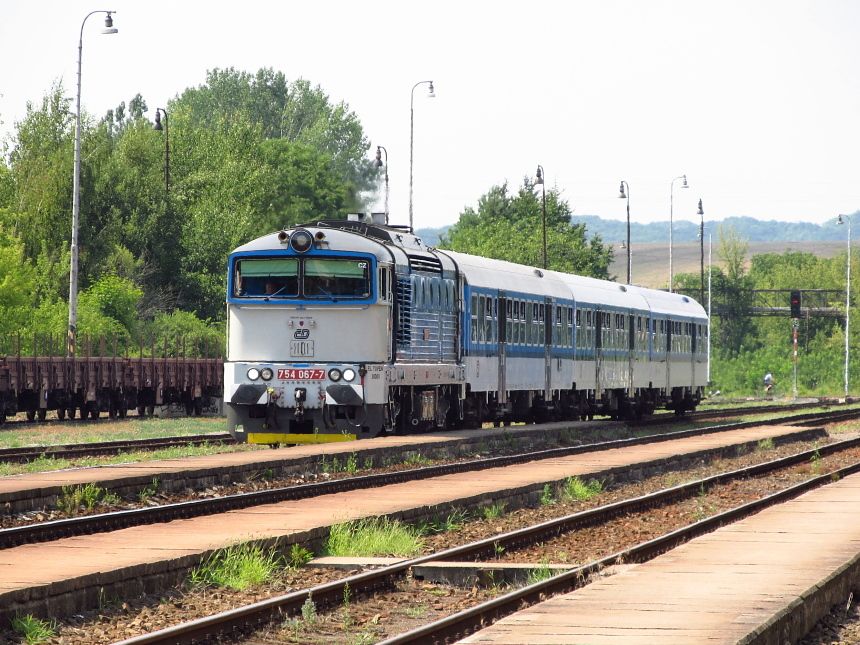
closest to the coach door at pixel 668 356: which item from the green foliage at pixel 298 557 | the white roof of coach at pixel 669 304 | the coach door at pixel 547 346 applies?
the white roof of coach at pixel 669 304

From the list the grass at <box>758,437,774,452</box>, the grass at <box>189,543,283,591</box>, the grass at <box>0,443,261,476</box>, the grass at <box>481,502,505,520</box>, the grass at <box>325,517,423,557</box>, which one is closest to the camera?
the grass at <box>189,543,283,591</box>

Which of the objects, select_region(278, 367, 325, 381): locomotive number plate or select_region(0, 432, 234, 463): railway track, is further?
select_region(278, 367, 325, 381): locomotive number plate

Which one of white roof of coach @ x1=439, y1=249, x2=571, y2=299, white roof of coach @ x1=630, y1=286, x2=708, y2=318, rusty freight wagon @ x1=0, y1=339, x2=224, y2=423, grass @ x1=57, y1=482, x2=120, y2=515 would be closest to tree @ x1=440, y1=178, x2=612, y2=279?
white roof of coach @ x1=630, y1=286, x2=708, y2=318

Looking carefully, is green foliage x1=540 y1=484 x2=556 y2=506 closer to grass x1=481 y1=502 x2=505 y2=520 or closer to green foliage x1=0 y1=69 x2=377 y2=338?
grass x1=481 y1=502 x2=505 y2=520

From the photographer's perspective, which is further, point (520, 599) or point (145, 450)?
point (145, 450)

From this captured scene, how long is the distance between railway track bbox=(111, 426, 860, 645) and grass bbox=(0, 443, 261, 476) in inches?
311

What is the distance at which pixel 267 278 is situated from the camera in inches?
1070

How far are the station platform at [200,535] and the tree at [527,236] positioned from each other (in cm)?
7068

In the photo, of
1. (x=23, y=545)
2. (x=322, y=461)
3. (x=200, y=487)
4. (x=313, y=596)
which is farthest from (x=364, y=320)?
(x=313, y=596)

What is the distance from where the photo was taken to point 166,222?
7038 cm

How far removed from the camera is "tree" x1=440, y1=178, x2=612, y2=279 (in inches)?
3809

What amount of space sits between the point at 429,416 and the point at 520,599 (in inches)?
735

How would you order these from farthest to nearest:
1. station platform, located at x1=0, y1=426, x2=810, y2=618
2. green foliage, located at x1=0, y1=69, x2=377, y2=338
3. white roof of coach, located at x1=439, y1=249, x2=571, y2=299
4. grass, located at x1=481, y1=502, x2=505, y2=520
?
green foliage, located at x1=0, y1=69, x2=377, y2=338, white roof of coach, located at x1=439, y1=249, x2=571, y2=299, grass, located at x1=481, y1=502, x2=505, y2=520, station platform, located at x1=0, y1=426, x2=810, y2=618

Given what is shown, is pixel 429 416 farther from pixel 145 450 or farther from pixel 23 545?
pixel 23 545
